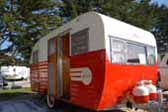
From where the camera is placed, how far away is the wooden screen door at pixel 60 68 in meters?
11.8

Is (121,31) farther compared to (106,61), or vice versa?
(121,31)

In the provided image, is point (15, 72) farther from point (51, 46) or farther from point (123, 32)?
point (123, 32)

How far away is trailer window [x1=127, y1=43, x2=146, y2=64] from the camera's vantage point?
970 cm

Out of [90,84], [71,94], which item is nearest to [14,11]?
[71,94]

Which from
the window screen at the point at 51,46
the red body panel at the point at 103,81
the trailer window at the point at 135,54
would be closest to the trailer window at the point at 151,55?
the trailer window at the point at 135,54

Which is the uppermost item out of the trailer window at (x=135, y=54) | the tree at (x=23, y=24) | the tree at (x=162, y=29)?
the tree at (x=162, y=29)

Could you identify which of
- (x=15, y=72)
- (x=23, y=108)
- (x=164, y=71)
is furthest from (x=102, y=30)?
(x=15, y=72)

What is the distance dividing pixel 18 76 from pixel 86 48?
2355 cm

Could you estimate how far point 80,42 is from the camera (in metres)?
10.1

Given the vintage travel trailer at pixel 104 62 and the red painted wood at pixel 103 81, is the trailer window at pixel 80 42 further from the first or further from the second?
the red painted wood at pixel 103 81

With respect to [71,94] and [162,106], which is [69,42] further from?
[162,106]

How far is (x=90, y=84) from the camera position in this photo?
9.32 metres

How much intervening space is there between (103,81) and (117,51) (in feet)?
2.97

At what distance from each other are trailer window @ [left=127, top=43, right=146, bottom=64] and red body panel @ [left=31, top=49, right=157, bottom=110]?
17 centimetres
